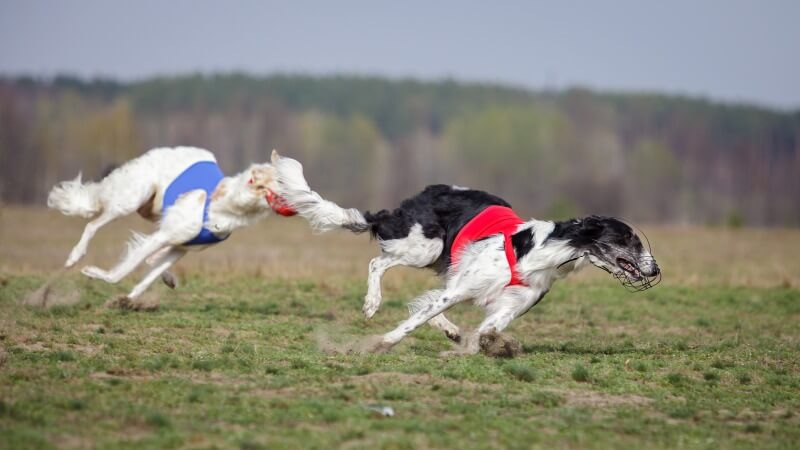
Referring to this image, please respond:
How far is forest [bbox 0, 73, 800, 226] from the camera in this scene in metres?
96.8

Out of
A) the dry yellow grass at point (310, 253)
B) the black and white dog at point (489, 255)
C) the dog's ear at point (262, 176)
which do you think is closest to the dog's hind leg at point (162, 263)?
the dog's ear at point (262, 176)

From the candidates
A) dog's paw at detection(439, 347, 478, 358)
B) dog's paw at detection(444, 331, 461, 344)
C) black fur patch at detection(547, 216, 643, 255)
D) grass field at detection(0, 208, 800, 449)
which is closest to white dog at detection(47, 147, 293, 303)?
grass field at detection(0, 208, 800, 449)

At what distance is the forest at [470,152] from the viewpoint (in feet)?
317

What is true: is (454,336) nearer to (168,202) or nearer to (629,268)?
(629,268)

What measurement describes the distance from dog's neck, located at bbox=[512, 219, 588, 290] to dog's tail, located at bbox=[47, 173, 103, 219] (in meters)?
6.00

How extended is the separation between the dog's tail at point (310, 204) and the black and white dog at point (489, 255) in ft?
1.58

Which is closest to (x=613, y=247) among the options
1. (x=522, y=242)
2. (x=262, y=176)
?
(x=522, y=242)

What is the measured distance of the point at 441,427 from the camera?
25.0 feet

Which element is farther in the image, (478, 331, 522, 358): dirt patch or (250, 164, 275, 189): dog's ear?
(250, 164, 275, 189): dog's ear

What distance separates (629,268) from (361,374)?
3.11 meters

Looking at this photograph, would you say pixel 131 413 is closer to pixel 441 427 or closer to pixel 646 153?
pixel 441 427

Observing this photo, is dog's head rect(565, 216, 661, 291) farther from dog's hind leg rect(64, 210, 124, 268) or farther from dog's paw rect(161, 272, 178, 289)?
dog's hind leg rect(64, 210, 124, 268)

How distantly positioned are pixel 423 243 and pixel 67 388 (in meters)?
4.67

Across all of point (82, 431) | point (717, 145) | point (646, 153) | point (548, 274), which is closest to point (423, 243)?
point (548, 274)
